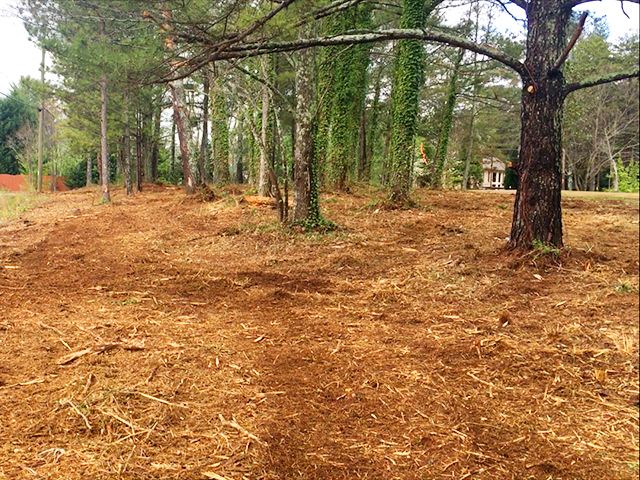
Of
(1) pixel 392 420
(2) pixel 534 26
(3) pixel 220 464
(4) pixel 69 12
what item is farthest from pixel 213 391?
(4) pixel 69 12

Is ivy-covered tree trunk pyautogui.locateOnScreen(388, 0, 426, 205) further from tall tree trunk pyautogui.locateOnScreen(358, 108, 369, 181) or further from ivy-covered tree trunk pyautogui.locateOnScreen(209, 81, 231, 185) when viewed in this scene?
ivy-covered tree trunk pyautogui.locateOnScreen(209, 81, 231, 185)

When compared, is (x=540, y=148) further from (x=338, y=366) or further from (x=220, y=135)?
(x=220, y=135)

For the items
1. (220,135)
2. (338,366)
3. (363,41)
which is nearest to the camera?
(338,366)

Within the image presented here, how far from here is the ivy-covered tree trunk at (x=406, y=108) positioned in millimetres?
8547

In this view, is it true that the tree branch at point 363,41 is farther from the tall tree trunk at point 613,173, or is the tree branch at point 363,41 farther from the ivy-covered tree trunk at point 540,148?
the tall tree trunk at point 613,173

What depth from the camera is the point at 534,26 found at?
3.22m

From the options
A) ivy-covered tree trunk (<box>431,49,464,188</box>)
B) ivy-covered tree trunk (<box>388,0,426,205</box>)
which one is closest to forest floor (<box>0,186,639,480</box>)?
ivy-covered tree trunk (<box>388,0,426,205</box>)

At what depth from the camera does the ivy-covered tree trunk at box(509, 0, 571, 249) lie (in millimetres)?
3479

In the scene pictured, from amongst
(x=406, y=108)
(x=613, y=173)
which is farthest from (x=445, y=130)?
(x=613, y=173)

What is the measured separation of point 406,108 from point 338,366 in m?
7.16

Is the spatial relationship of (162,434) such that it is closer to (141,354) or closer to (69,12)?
(141,354)

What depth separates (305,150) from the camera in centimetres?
680

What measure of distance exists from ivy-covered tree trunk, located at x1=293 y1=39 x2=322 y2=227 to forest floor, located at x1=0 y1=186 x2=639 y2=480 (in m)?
1.93

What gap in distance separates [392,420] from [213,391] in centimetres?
91
